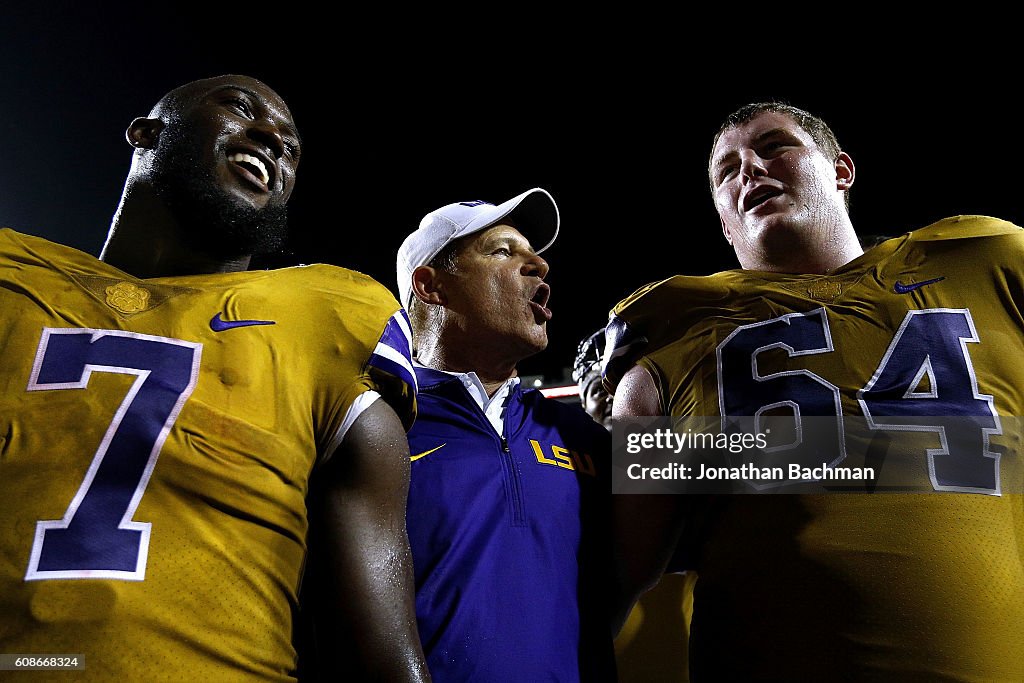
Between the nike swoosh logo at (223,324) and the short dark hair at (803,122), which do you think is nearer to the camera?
the nike swoosh logo at (223,324)

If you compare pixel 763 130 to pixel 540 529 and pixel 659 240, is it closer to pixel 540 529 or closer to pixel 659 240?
pixel 540 529

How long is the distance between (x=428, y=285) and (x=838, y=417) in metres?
1.00

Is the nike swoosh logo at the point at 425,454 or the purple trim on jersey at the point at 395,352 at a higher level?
the purple trim on jersey at the point at 395,352

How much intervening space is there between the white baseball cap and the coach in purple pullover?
0.09 metres

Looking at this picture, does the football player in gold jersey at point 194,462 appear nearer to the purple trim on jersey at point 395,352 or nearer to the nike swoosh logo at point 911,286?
the purple trim on jersey at point 395,352

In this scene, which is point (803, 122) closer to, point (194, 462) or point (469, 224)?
point (469, 224)

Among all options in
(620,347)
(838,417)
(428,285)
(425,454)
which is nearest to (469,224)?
(428,285)

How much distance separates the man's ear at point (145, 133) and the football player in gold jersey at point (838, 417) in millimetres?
971

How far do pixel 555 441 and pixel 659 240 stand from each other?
4.77 m

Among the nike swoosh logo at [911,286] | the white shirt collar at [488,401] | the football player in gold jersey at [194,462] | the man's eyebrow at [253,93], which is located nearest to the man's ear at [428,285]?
the white shirt collar at [488,401]

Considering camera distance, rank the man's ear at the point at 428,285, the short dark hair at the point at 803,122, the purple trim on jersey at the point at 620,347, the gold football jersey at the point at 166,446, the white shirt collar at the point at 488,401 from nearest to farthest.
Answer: the gold football jersey at the point at 166,446, the white shirt collar at the point at 488,401, the purple trim on jersey at the point at 620,347, the short dark hair at the point at 803,122, the man's ear at the point at 428,285

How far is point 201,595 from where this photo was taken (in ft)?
2.79

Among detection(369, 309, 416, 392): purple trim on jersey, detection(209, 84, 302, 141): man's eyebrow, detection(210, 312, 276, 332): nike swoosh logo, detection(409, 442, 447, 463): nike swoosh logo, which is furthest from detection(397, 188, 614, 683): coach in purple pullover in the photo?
detection(209, 84, 302, 141): man's eyebrow

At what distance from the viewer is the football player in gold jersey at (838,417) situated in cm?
107
